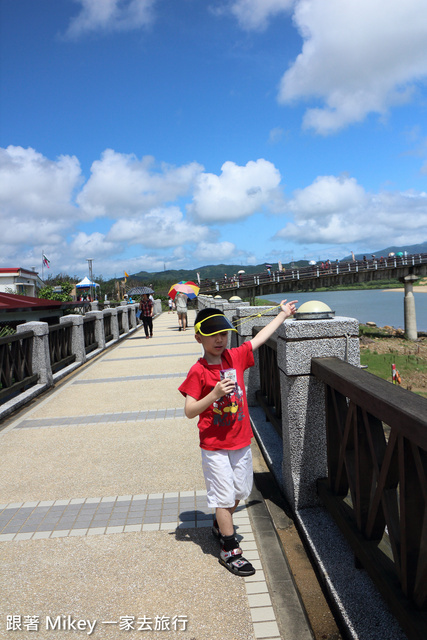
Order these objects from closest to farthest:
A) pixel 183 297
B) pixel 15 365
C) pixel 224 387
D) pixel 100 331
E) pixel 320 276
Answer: pixel 224 387, pixel 15 365, pixel 100 331, pixel 183 297, pixel 320 276

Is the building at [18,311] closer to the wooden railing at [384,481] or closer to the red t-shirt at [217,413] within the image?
the red t-shirt at [217,413]

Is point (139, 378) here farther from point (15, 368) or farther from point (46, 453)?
point (46, 453)

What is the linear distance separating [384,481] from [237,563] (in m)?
1.19

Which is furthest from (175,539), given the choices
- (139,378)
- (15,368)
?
(139,378)

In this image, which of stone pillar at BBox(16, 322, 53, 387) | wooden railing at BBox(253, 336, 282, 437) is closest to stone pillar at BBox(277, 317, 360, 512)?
wooden railing at BBox(253, 336, 282, 437)

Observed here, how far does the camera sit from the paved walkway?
264 cm

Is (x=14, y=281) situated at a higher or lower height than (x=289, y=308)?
higher

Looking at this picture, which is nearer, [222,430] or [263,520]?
[222,430]

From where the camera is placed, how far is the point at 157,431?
6160mm

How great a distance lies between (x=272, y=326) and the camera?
3.27 metres

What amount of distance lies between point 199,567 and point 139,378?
6.92 m

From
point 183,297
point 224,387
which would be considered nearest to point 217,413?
point 224,387

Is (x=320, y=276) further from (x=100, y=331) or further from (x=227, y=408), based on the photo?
(x=227, y=408)

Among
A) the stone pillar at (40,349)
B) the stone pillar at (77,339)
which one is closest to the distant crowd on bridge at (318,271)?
the stone pillar at (77,339)
